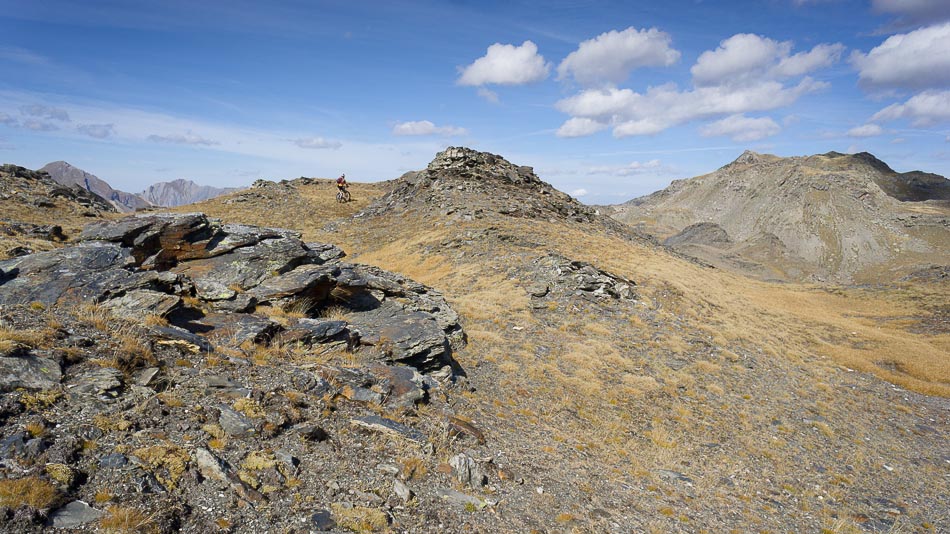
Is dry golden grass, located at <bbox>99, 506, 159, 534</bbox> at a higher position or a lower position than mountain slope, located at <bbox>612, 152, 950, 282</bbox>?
lower

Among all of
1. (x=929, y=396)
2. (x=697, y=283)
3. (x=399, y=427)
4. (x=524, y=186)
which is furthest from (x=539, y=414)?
(x=524, y=186)

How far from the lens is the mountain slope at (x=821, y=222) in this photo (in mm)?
105312

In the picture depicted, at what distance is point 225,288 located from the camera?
14547 mm

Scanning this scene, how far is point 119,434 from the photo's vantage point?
23.1ft

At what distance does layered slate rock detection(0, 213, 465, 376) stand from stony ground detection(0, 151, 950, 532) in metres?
0.51

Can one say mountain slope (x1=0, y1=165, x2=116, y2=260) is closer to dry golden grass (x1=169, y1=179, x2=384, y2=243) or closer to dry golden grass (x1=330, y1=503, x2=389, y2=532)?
dry golden grass (x1=169, y1=179, x2=384, y2=243)

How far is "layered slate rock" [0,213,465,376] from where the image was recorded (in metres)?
11.2

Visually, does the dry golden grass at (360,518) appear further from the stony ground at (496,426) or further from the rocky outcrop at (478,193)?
the rocky outcrop at (478,193)

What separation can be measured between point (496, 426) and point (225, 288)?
10.2 m

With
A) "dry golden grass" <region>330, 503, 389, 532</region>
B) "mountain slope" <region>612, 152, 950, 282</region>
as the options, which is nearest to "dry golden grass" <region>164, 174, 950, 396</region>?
"dry golden grass" <region>330, 503, 389, 532</region>

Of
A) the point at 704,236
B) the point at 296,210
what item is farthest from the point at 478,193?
the point at 704,236

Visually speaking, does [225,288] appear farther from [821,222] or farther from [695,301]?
[821,222]

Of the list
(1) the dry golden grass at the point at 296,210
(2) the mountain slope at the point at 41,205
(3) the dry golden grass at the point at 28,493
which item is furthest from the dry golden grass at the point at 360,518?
(1) the dry golden grass at the point at 296,210

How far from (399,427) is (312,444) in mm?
2051
